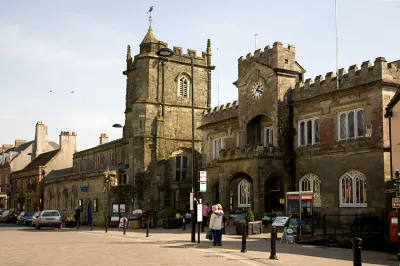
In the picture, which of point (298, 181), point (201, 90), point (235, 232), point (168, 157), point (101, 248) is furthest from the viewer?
point (201, 90)

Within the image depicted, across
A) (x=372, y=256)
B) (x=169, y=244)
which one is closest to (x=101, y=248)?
(x=169, y=244)

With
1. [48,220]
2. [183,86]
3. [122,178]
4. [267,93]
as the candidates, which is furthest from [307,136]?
[48,220]

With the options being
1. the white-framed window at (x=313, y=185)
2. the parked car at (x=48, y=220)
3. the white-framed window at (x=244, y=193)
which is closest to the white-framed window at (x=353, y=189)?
the white-framed window at (x=313, y=185)

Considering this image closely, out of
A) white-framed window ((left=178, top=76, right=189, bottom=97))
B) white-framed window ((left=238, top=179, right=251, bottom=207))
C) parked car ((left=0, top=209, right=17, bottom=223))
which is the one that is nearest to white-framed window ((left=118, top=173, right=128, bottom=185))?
white-framed window ((left=178, top=76, right=189, bottom=97))

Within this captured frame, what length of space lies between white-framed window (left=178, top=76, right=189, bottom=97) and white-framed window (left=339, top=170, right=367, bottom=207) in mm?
21535

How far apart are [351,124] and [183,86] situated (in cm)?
2169

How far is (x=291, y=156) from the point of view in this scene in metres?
31.6

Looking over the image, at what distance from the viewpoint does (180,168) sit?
45656 millimetres

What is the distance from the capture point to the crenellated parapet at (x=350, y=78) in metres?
26.6

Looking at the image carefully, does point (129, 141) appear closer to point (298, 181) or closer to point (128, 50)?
point (128, 50)

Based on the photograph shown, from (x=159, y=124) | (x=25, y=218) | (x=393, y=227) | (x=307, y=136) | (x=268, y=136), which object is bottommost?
(x=25, y=218)

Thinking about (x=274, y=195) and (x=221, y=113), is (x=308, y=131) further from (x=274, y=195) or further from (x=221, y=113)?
(x=221, y=113)

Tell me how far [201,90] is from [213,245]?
28692 millimetres

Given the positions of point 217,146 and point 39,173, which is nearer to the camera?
point 217,146
